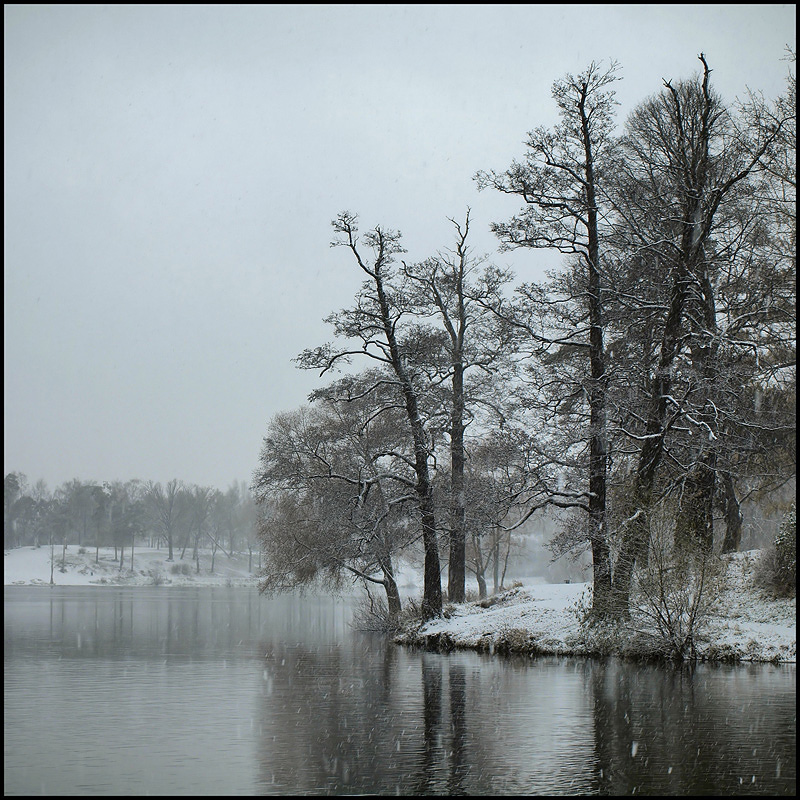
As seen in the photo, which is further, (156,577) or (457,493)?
(156,577)

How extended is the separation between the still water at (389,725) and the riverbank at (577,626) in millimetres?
968

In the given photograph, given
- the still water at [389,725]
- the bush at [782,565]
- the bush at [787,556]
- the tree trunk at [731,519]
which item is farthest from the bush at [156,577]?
the bush at [787,556]

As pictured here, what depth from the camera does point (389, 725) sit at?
14938mm

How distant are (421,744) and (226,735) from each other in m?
2.88

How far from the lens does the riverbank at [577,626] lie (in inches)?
907

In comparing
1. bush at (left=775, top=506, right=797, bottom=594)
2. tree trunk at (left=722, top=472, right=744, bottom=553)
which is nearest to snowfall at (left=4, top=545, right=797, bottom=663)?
bush at (left=775, top=506, right=797, bottom=594)

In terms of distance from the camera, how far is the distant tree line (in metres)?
134

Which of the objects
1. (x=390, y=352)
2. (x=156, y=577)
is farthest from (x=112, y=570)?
(x=390, y=352)

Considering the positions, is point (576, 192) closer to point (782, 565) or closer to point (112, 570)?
point (782, 565)

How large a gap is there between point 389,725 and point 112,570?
368ft

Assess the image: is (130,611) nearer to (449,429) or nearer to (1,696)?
(449,429)

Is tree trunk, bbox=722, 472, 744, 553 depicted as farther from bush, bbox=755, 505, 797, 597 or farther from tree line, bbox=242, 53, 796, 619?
bush, bbox=755, 505, 797, 597

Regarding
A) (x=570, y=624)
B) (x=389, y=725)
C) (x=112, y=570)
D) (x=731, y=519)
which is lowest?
(x=112, y=570)

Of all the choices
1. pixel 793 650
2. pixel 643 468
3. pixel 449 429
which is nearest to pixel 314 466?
pixel 449 429
